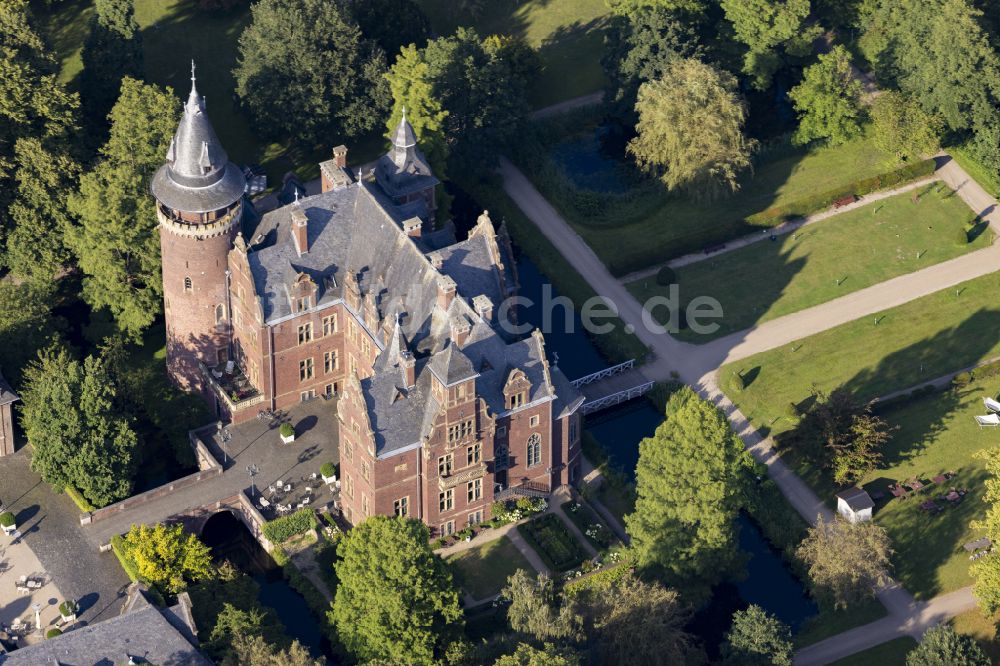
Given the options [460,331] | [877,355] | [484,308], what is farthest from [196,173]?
[877,355]

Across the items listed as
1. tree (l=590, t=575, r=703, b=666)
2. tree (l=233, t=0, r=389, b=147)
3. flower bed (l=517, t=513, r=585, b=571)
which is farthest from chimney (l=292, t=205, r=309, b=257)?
tree (l=590, t=575, r=703, b=666)

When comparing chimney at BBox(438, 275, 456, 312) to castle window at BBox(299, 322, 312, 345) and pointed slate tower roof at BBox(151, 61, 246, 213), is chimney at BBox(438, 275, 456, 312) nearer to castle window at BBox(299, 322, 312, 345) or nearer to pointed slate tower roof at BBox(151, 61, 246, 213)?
castle window at BBox(299, 322, 312, 345)

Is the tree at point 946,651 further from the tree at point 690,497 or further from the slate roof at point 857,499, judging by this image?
the slate roof at point 857,499

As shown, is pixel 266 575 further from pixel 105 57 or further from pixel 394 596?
pixel 105 57

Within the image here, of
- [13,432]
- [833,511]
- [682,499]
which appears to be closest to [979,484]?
[833,511]

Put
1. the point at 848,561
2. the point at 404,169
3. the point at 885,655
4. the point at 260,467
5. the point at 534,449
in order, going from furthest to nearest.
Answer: the point at 404,169, the point at 260,467, the point at 534,449, the point at 848,561, the point at 885,655

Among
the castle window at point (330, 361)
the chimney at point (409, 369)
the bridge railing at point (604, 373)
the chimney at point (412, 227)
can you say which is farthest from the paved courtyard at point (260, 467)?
the bridge railing at point (604, 373)

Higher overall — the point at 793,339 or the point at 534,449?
the point at 534,449
